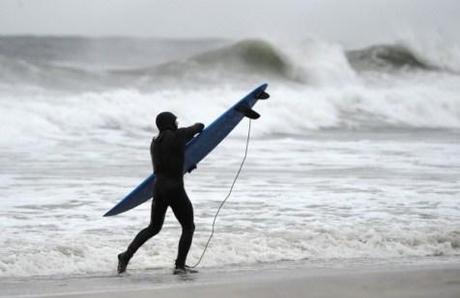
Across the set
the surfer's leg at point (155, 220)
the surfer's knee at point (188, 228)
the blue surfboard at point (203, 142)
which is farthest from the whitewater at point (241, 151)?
the surfer's knee at point (188, 228)

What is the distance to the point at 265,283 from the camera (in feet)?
21.2

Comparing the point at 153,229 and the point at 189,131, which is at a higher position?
the point at 189,131

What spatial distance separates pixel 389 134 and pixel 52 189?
11282mm

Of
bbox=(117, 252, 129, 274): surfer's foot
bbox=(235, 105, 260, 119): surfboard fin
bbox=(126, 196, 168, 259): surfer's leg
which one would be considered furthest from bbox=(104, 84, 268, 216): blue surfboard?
bbox=(117, 252, 129, 274): surfer's foot

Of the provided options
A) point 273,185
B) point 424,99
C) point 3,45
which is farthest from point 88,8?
point 273,185

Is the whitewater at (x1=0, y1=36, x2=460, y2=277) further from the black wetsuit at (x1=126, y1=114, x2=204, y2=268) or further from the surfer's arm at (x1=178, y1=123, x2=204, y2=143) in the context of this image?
the surfer's arm at (x1=178, y1=123, x2=204, y2=143)

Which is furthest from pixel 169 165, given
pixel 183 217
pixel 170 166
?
pixel 183 217

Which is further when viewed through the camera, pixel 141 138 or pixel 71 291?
pixel 141 138

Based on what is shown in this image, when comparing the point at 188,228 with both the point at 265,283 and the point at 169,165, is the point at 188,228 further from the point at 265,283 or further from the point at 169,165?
the point at 265,283

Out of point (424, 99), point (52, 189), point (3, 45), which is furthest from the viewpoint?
point (3, 45)

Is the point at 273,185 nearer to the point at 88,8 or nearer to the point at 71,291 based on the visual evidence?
the point at 71,291

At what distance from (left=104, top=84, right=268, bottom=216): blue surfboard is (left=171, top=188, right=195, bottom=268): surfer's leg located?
0.74m

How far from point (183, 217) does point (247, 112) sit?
37.8 inches

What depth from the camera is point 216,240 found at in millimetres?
8594
